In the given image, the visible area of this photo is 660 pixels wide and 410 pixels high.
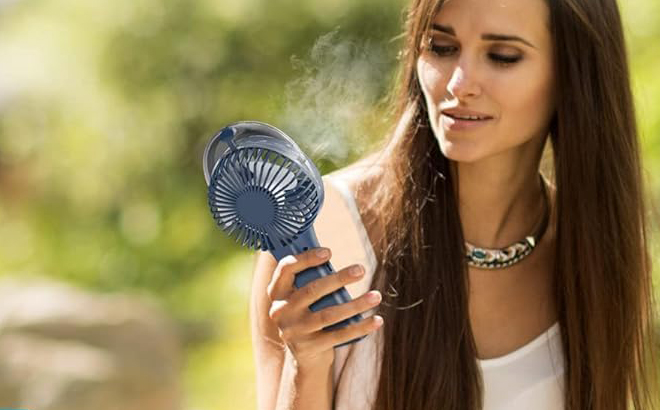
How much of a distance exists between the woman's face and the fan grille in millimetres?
371

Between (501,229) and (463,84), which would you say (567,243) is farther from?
(463,84)

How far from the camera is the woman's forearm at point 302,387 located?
1.53m

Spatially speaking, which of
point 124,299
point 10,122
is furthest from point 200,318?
point 10,122

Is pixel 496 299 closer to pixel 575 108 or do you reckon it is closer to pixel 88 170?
pixel 575 108

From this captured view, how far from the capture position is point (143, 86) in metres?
5.48

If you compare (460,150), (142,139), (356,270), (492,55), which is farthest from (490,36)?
(142,139)

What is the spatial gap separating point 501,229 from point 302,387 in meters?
0.52

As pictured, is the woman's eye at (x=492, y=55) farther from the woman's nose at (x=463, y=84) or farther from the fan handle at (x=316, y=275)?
the fan handle at (x=316, y=275)

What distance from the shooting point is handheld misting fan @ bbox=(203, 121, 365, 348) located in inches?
52.4

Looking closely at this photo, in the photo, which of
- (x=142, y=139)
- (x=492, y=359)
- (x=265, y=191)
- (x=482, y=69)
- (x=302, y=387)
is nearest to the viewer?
(x=265, y=191)

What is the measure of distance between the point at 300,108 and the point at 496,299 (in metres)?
0.44

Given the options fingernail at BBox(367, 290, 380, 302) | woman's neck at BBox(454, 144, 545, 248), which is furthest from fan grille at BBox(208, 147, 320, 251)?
woman's neck at BBox(454, 144, 545, 248)

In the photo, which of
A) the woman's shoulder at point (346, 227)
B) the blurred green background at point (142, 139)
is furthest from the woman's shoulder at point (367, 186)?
the blurred green background at point (142, 139)

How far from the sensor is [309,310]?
138cm
